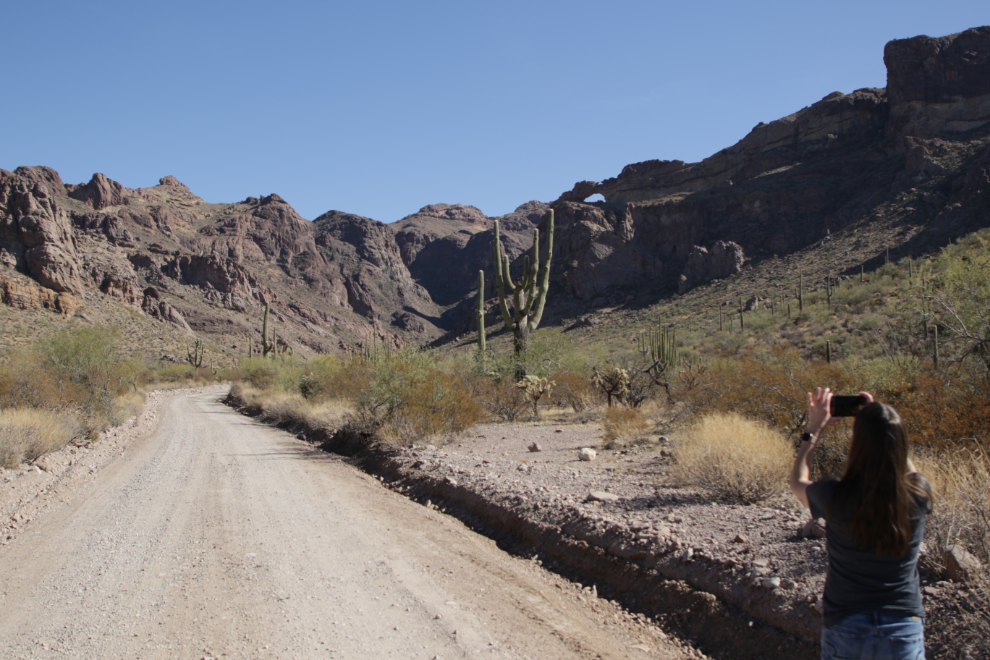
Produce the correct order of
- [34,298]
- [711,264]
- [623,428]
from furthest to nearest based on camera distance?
[711,264], [34,298], [623,428]

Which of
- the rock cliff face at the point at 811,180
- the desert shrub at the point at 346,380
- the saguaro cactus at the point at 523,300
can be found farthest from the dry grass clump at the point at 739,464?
the rock cliff face at the point at 811,180

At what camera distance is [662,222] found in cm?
8438

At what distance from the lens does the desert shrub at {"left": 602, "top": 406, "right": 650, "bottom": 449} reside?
40.8ft

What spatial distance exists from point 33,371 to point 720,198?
80.7m

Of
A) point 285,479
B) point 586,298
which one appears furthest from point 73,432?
point 586,298

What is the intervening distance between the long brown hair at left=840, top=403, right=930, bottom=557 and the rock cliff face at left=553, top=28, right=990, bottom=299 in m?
53.1

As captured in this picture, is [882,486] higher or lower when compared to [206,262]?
lower

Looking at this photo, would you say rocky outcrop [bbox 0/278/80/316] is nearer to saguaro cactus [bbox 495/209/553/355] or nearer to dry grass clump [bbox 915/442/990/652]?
saguaro cactus [bbox 495/209/553/355]

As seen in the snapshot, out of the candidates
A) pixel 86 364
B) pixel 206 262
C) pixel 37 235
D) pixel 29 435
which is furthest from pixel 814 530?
pixel 206 262

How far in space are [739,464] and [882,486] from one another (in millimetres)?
4640

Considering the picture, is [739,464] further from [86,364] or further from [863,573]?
[86,364]

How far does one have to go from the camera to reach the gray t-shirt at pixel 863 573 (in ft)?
8.03

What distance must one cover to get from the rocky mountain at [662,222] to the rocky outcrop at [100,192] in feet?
0.90

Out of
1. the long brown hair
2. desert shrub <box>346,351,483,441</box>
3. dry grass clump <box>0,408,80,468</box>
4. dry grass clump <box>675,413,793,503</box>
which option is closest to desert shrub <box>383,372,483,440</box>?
desert shrub <box>346,351,483,441</box>
